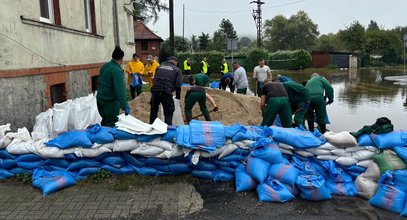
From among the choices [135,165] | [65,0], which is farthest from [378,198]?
[65,0]

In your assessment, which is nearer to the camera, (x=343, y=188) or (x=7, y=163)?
(x=343, y=188)

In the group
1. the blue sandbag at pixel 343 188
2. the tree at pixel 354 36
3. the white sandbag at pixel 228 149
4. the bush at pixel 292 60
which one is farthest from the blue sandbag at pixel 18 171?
the tree at pixel 354 36

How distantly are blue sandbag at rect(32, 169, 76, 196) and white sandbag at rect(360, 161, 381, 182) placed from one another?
3.61 m

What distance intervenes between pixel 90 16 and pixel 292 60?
28.0 metres

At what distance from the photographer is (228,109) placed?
922 centimetres

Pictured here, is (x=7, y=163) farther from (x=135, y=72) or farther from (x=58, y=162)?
(x=135, y=72)

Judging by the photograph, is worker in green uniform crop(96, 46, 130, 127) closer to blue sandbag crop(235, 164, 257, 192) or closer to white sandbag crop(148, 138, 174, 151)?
white sandbag crop(148, 138, 174, 151)

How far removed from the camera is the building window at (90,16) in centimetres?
1094

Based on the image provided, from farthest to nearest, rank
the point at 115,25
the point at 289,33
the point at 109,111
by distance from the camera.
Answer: the point at 289,33
the point at 115,25
the point at 109,111

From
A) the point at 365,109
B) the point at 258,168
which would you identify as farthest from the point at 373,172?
the point at 365,109

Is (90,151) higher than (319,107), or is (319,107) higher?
(319,107)

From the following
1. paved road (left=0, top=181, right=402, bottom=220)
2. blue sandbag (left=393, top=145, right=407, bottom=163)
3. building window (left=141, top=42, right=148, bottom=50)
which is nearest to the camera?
paved road (left=0, top=181, right=402, bottom=220)

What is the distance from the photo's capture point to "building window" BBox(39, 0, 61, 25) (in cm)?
764

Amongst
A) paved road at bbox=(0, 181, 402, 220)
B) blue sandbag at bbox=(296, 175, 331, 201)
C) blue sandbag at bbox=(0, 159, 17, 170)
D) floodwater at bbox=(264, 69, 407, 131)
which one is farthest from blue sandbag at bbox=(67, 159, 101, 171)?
floodwater at bbox=(264, 69, 407, 131)
